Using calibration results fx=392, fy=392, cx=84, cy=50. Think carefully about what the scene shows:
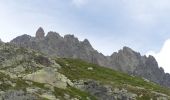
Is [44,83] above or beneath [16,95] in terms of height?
above

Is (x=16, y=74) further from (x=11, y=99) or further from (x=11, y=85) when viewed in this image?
(x=11, y=99)

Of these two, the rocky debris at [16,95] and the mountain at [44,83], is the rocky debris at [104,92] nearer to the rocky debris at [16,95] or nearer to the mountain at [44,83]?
the mountain at [44,83]

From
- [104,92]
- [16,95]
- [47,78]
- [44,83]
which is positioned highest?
[47,78]

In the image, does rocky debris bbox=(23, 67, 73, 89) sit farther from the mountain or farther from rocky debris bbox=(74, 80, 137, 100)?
rocky debris bbox=(74, 80, 137, 100)

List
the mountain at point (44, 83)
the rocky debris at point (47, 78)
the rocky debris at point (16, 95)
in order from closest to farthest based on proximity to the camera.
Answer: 1. the rocky debris at point (16, 95)
2. the mountain at point (44, 83)
3. the rocky debris at point (47, 78)

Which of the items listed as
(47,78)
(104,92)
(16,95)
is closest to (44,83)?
(47,78)

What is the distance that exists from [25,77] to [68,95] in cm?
1496

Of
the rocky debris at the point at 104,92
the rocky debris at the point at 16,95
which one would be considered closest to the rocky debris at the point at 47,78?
the rocky debris at the point at 104,92

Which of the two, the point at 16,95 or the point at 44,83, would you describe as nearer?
the point at 16,95

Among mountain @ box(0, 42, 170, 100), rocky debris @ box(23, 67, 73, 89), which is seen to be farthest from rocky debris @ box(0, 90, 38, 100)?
rocky debris @ box(23, 67, 73, 89)

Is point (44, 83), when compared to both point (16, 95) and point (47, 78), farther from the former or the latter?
point (16, 95)

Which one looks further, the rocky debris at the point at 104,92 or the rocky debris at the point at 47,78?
the rocky debris at the point at 104,92

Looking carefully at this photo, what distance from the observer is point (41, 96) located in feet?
316

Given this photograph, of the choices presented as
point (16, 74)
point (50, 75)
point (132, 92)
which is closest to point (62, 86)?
point (50, 75)
